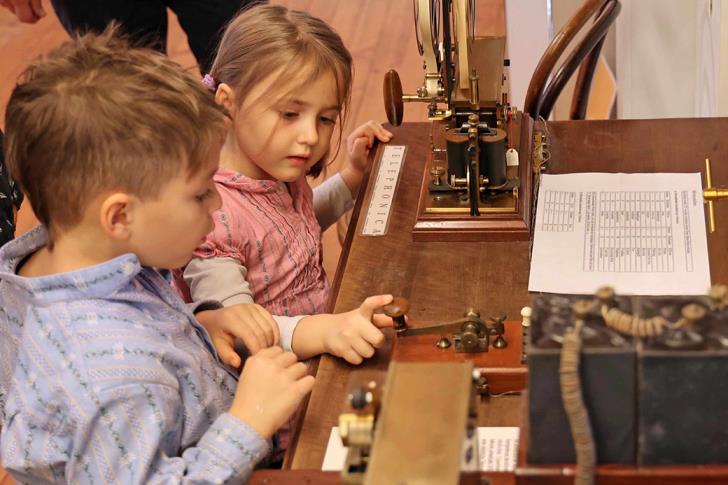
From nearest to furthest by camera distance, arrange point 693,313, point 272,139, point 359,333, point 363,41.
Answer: point 693,313 < point 359,333 < point 272,139 < point 363,41

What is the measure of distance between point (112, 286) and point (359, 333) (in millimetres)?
360

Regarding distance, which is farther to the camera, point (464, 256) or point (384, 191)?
point (384, 191)

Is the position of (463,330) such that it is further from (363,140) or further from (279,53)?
(363,140)

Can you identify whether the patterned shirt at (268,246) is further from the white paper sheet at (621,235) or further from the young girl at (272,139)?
the white paper sheet at (621,235)

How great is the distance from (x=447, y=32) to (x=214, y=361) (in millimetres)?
654

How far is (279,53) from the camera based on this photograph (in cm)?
180

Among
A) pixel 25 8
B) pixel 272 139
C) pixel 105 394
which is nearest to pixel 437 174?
pixel 272 139

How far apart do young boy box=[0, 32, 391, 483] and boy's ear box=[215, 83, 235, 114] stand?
0.42 meters

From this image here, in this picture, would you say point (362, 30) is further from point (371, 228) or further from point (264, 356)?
point (264, 356)

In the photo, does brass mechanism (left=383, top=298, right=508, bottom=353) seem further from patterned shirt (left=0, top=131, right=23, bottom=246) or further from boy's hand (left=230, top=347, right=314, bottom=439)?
patterned shirt (left=0, top=131, right=23, bottom=246)

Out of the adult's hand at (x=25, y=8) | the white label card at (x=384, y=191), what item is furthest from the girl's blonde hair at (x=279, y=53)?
the adult's hand at (x=25, y=8)

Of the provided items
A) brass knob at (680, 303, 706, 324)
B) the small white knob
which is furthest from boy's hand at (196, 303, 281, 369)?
brass knob at (680, 303, 706, 324)

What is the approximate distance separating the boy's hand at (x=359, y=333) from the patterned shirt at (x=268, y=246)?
0.98ft

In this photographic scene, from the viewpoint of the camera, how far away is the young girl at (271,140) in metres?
1.80
